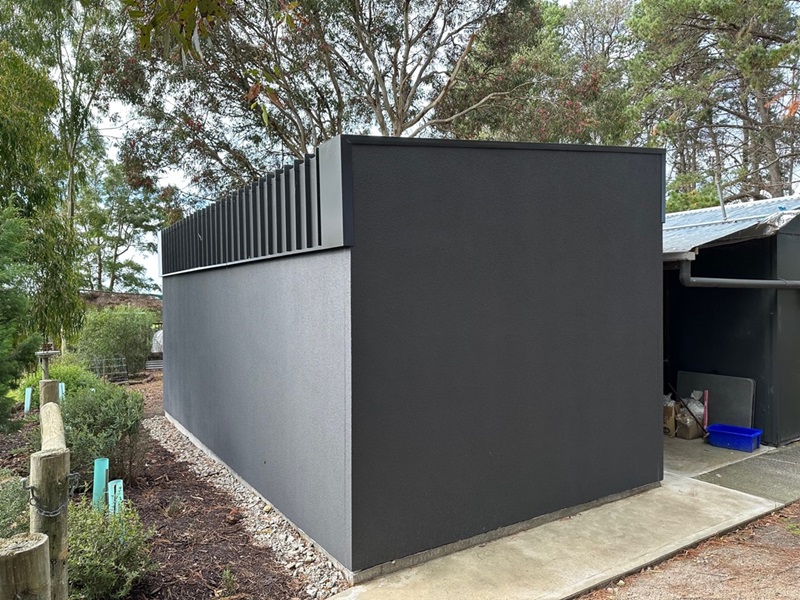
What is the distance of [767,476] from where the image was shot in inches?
186

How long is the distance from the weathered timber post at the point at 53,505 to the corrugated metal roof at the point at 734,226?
460cm

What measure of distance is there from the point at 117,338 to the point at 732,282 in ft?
36.3

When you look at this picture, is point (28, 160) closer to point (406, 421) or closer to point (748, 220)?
point (406, 421)

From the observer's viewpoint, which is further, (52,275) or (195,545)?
(52,275)

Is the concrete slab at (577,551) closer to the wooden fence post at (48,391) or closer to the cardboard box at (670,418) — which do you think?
the cardboard box at (670,418)

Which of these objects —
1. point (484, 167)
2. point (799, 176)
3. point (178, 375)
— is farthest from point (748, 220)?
point (799, 176)

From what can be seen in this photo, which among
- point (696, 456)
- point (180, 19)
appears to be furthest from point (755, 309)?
point (180, 19)

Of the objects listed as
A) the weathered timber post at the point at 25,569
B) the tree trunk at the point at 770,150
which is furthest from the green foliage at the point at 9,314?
the tree trunk at the point at 770,150

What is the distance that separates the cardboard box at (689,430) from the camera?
5.98 m

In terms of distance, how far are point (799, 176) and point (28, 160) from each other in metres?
16.9

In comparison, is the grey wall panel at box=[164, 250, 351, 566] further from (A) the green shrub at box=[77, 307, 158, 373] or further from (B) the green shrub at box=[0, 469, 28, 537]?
(A) the green shrub at box=[77, 307, 158, 373]

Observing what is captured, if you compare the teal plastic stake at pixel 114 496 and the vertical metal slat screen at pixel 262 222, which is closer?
the teal plastic stake at pixel 114 496

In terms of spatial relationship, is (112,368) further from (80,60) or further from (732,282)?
(732,282)

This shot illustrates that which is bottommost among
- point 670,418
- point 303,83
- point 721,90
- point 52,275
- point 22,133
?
point 670,418
